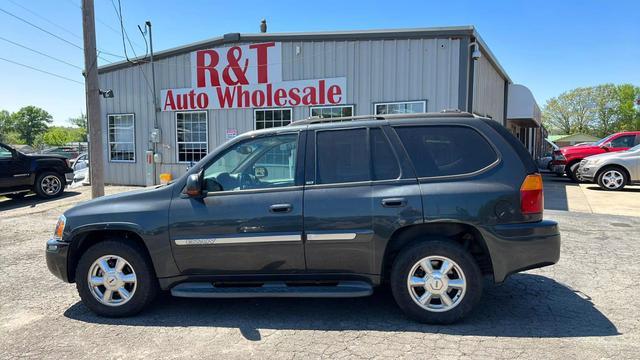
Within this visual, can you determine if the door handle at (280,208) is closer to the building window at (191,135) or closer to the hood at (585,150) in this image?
the building window at (191,135)

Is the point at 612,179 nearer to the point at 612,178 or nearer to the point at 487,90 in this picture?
the point at 612,178

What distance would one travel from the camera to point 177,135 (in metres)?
14.4

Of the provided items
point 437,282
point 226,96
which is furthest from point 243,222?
point 226,96

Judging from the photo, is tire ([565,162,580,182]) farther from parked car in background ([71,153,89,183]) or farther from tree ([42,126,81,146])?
tree ([42,126,81,146])

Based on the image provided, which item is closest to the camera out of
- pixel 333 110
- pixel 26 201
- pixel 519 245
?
pixel 519 245

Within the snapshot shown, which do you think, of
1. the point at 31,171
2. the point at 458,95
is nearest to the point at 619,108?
the point at 458,95

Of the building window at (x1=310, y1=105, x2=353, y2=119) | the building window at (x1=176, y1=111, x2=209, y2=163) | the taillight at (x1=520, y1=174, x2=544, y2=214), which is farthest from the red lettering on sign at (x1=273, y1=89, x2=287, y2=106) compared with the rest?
the taillight at (x1=520, y1=174, x2=544, y2=214)

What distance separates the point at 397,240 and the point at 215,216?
159 centimetres

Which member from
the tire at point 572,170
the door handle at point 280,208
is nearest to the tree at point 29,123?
the tire at point 572,170

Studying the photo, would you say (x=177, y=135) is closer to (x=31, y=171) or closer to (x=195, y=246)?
(x=31, y=171)

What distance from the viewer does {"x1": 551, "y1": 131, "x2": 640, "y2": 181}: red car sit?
50.4 ft

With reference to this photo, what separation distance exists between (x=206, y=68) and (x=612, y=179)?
12.8 metres

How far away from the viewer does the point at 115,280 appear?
4102 mm

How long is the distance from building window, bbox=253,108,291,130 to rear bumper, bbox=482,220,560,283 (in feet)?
32.8
